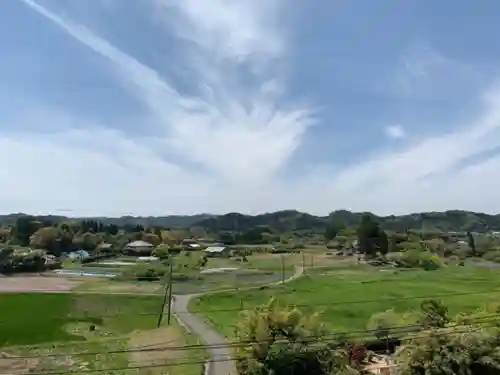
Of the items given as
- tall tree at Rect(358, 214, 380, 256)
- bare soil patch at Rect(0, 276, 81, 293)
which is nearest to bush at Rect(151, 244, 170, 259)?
bare soil patch at Rect(0, 276, 81, 293)

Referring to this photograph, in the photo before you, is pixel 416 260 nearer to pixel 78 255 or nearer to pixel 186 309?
pixel 186 309

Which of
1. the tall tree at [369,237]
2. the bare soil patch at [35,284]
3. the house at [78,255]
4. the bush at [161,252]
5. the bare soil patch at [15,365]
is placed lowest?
the bare soil patch at [15,365]

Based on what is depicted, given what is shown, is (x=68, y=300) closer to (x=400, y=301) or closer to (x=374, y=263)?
(x=400, y=301)

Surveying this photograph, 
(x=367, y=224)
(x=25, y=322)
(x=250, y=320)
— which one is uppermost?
(x=367, y=224)

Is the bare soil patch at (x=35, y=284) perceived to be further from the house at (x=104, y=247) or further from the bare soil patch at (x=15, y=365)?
the house at (x=104, y=247)

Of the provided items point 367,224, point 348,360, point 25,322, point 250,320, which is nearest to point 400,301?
point 348,360

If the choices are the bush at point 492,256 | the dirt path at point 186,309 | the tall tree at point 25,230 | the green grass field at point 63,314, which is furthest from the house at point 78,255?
the bush at point 492,256

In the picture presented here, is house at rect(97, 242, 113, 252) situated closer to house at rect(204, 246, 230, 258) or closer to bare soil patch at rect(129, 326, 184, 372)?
house at rect(204, 246, 230, 258)

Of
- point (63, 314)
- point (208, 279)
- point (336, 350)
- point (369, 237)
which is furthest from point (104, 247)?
point (336, 350)
